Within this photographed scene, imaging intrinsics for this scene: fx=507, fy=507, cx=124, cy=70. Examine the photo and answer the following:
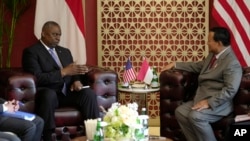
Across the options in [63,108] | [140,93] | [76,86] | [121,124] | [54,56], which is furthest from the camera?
[140,93]

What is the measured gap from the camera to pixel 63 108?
4.90 meters

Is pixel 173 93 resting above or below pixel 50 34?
below

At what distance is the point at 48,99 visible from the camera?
4.75 meters

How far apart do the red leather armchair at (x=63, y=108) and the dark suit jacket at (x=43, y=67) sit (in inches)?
5.2

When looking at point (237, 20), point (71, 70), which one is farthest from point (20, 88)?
point (237, 20)

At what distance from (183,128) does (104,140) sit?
53.1 inches

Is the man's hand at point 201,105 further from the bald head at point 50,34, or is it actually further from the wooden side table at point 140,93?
the bald head at point 50,34

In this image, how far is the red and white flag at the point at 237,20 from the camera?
579cm

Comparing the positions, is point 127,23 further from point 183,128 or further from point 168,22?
point 183,128

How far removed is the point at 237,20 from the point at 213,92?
1434 mm

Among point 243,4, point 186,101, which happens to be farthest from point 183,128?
point 243,4

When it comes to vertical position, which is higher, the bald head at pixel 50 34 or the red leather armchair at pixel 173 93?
the bald head at pixel 50 34

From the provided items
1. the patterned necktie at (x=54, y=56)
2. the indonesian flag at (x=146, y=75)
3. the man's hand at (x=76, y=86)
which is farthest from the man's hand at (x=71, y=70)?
the indonesian flag at (x=146, y=75)

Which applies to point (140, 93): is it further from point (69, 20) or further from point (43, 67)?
point (69, 20)
